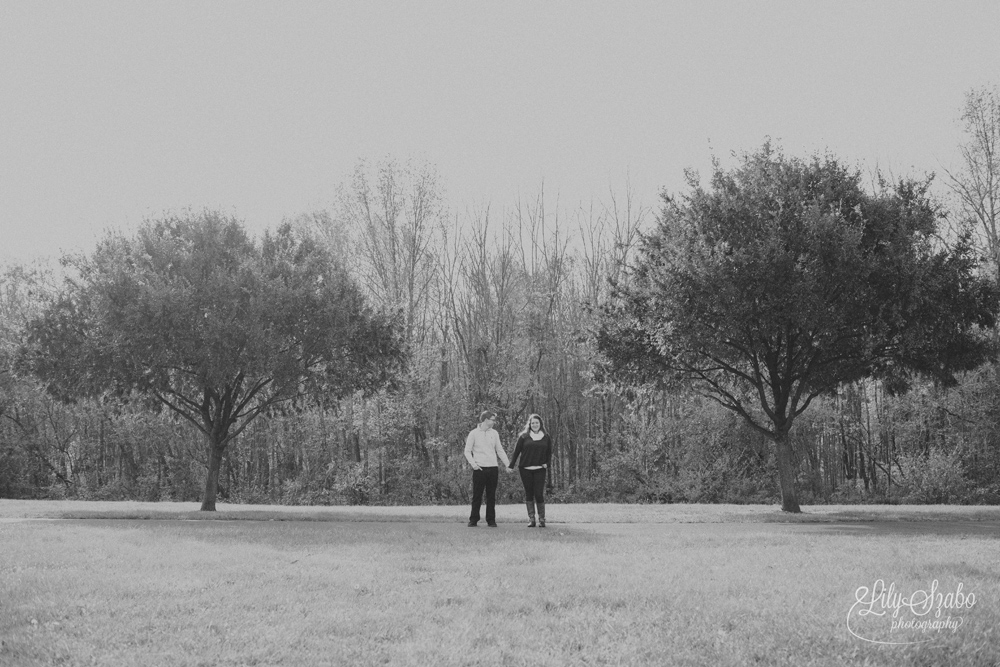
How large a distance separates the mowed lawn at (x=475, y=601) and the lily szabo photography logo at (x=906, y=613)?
57 millimetres

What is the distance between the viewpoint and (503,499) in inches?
1510

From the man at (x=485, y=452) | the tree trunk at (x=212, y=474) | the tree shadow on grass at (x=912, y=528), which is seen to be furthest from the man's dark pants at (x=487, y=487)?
the tree trunk at (x=212, y=474)

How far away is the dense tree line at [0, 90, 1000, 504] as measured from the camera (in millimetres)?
34562

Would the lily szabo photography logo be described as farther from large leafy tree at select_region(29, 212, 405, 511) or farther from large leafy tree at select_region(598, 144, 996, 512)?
large leafy tree at select_region(29, 212, 405, 511)

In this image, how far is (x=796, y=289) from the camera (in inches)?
818

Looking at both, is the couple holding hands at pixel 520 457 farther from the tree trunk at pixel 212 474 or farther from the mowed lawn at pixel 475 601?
the tree trunk at pixel 212 474

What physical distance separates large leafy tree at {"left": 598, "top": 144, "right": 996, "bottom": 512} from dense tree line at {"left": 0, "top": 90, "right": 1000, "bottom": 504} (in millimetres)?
8544

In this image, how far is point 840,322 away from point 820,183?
390cm

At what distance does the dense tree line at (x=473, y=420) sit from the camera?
34.6m

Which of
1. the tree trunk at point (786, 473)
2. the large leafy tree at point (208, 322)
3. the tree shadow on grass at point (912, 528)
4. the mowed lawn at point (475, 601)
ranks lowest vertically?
the tree shadow on grass at point (912, 528)

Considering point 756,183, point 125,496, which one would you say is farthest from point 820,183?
point 125,496

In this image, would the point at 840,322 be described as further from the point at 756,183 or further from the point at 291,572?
the point at 291,572

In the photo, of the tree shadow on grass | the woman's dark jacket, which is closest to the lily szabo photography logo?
the tree shadow on grass

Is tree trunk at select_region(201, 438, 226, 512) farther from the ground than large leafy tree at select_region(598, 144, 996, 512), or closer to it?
closer to it
